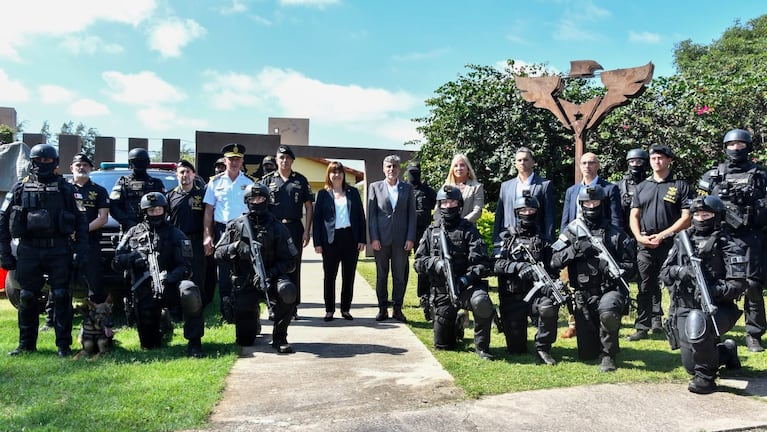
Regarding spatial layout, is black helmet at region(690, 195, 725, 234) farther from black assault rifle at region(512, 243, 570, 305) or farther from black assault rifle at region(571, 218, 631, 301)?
black assault rifle at region(512, 243, 570, 305)

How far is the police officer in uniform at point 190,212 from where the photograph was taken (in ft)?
23.6

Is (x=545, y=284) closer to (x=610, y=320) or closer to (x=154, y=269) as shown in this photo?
(x=610, y=320)

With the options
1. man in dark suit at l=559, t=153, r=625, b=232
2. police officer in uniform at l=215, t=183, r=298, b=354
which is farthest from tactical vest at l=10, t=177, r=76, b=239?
man in dark suit at l=559, t=153, r=625, b=232

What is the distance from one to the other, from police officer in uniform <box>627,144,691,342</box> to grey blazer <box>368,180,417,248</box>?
2.53m

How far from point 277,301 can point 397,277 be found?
1821mm

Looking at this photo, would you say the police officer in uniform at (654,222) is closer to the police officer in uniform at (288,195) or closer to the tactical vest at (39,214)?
the police officer in uniform at (288,195)

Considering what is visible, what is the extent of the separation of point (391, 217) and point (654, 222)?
2.93 metres

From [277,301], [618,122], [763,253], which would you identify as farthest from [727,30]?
[277,301]

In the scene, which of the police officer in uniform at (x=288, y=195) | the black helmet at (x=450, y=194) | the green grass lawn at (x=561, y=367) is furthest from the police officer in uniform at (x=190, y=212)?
the black helmet at (x=450, y=194)

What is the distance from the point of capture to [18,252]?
567 centimetres

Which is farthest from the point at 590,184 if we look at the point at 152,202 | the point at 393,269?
the point at 152,202

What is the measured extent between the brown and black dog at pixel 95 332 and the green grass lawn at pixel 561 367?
3144mm

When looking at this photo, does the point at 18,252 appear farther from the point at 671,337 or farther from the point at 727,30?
the point at 727,30

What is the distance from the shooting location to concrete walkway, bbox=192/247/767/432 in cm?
384
